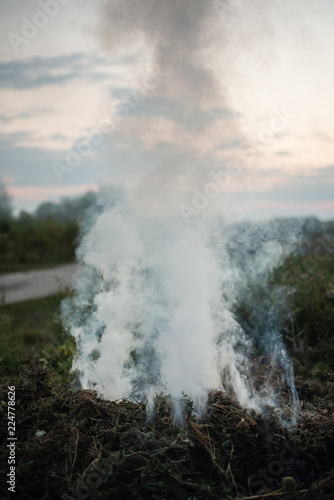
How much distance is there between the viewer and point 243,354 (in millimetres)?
3480

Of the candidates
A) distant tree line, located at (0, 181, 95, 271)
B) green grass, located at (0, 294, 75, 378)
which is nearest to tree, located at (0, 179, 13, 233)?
distant tree line, located at (0, 181, 95, 271)

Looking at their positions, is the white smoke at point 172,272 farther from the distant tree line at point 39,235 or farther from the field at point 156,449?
the distant tree line at point 39,235

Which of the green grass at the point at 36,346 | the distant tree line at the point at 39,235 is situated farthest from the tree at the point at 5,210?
the green grass at the point at 36,346

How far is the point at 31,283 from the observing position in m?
11.1

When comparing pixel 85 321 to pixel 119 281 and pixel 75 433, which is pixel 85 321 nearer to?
pixel 119 281

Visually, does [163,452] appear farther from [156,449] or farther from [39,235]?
[39,235]

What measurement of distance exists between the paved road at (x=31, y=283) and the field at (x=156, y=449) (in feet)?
16.7

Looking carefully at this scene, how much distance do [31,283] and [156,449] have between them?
9.38 m

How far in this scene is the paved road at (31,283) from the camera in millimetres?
9077

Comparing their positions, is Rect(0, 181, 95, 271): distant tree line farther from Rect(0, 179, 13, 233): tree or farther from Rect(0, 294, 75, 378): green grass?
Rect(0, 294, 75, 378): green grass

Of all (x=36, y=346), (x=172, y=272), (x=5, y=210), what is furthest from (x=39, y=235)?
(x=172, y=272)

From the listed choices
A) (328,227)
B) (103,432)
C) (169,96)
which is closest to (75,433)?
(103,432)

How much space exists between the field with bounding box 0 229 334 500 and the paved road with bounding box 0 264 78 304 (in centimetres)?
508

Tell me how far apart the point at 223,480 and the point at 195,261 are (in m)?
1.36
